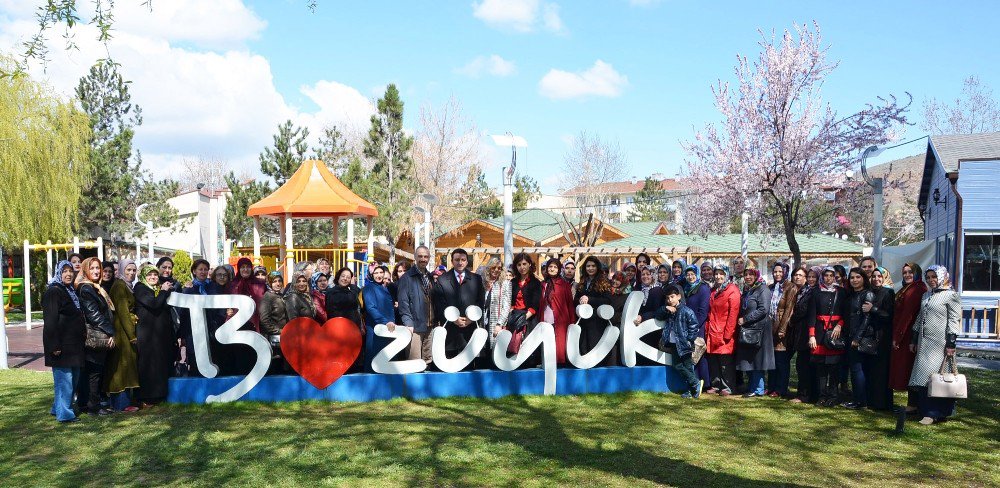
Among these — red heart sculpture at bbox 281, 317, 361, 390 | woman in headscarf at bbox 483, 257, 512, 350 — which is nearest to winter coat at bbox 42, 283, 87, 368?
red heart sculpture at bbox 281, 317, 361, 390

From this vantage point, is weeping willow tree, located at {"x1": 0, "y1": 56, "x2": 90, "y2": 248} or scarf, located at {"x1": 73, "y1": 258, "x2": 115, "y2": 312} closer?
scarf, located at {"x1": 73, "y1": 258, "x2": 115, "y2": 312}

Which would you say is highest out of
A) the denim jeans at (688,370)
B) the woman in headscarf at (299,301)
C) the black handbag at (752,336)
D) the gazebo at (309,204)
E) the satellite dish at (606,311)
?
the gazebo at (309,204)

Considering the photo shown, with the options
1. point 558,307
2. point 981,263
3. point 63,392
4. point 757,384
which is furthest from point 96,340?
point 981,263

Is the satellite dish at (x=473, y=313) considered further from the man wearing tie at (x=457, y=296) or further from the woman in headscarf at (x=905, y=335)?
the woman in headscarf at (x=905, y=335)

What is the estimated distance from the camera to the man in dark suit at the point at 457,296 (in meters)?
9.58

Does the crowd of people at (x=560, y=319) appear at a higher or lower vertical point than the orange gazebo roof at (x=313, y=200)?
lower

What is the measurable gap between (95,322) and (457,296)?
12.9 feet

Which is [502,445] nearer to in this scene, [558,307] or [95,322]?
[558,307]

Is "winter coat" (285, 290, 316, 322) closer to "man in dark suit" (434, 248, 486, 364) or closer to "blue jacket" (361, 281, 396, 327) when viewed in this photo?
"blue jacket" (361, 281, 396, 327)

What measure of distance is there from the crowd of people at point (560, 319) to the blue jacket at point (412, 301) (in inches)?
0.7

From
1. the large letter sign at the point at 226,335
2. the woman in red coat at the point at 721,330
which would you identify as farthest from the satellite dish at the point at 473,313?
the woman in red coat at the point at 721,330

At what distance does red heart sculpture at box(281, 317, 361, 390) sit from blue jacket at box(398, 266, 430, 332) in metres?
0.61

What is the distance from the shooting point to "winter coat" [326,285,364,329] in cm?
923

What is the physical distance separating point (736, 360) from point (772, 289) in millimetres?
1137
